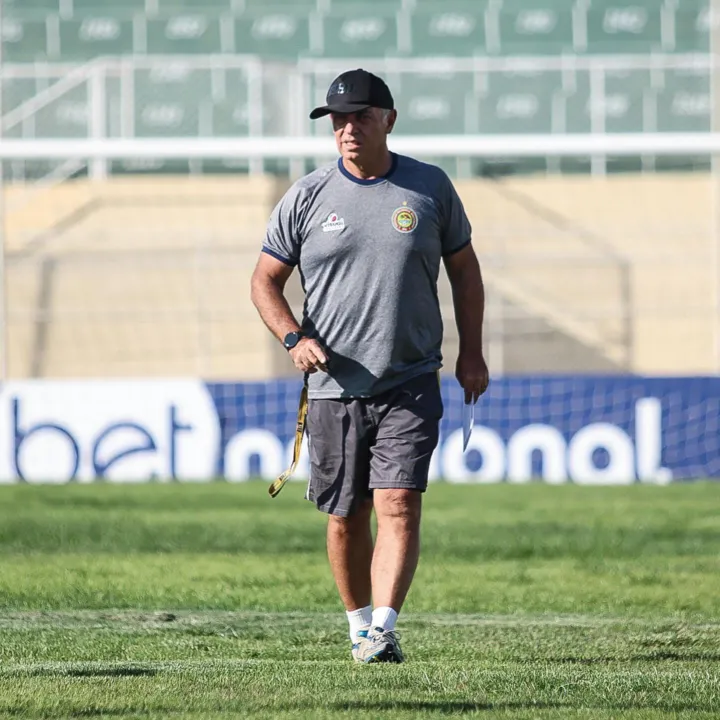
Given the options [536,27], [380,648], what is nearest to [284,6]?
[536,27]

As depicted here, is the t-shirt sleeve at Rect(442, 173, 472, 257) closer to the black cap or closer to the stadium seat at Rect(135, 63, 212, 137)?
the black cap

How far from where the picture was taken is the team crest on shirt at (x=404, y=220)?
17.6 feet

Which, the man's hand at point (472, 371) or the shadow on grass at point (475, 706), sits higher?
the man's hand at point (472, 371)

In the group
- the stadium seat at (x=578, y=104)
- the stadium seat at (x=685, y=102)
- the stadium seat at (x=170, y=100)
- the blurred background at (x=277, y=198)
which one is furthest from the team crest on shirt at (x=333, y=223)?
the stadium seat at (x=685, y=102)

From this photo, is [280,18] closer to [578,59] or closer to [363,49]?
[363,49]

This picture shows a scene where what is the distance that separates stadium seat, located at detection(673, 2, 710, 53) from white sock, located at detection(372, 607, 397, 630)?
1595cm

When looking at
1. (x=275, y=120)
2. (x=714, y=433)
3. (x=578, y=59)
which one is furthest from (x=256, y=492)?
(x=578, y=59)

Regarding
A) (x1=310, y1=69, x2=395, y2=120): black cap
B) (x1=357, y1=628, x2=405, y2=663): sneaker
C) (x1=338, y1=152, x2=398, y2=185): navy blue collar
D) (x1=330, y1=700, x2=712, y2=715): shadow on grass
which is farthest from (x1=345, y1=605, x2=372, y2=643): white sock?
(x1=310, y1=69, x2=395, y2=120): black cap

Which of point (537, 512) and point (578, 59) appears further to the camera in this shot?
point (578, 59)

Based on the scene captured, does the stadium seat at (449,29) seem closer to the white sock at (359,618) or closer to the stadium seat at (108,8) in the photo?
the stadium seat at (108,8)

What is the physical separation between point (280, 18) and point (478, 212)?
398 centimetres

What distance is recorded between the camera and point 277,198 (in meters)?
18.1

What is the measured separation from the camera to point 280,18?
20047mm

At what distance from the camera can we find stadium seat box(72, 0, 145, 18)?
2023 centimetres
